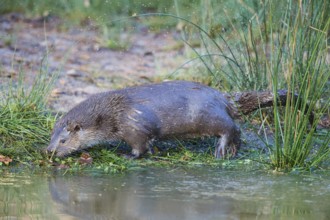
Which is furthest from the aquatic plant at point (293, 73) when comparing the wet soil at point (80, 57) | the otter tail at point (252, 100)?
the wet soil at point (80, 57)

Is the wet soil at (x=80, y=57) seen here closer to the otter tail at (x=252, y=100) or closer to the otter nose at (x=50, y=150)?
the otter nose at (x=50, y=150)

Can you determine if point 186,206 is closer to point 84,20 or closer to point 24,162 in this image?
point 24,162

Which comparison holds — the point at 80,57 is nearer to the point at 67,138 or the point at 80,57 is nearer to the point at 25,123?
the point at 25,123

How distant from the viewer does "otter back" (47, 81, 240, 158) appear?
646 cm

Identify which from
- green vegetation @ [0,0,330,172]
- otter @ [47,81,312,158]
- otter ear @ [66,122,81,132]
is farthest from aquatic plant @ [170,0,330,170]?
otter ear @ [66,122,81,132]

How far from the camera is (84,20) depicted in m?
12.2

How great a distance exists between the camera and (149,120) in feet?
21.2

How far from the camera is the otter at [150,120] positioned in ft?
21.2

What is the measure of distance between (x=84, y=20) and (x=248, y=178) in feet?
22.5

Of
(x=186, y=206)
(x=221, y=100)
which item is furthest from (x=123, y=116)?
(x=186, y=206)

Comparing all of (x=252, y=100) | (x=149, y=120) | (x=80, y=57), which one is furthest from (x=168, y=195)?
(x=80, y=57)

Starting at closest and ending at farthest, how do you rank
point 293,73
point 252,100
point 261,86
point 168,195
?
point 168,195 < point 293,73 < point 252,100 < point 261,86

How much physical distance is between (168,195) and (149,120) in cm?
132

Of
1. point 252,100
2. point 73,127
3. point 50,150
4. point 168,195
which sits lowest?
point 168,195
